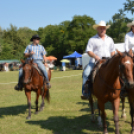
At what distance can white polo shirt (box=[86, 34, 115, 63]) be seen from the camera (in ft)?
19.1

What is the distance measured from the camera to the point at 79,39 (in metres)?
65.8

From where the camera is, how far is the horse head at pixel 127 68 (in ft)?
13.2

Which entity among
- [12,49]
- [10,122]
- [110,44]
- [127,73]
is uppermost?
[12,49]

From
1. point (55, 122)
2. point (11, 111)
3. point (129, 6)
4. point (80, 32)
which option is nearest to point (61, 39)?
point (80, 32)

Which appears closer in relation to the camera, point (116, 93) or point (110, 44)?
point (116, 93)

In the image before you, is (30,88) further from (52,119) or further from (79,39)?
(79,39)

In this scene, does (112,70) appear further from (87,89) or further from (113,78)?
(87,89)

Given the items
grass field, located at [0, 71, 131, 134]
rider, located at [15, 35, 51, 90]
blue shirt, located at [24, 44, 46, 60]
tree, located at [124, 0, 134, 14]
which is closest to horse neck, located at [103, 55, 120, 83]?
grass field, located at [0, 71, 131, 134]

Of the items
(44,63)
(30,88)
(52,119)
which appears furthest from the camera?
(44,63)

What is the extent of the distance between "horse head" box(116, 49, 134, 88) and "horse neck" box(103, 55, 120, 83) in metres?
0.25

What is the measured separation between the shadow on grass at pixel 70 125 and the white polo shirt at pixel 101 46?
2.26 meters

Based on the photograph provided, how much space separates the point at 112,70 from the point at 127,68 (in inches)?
29.8

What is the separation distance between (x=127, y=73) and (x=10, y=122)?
4939 mm

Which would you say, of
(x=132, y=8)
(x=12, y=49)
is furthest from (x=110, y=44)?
(x=12, y=49)
